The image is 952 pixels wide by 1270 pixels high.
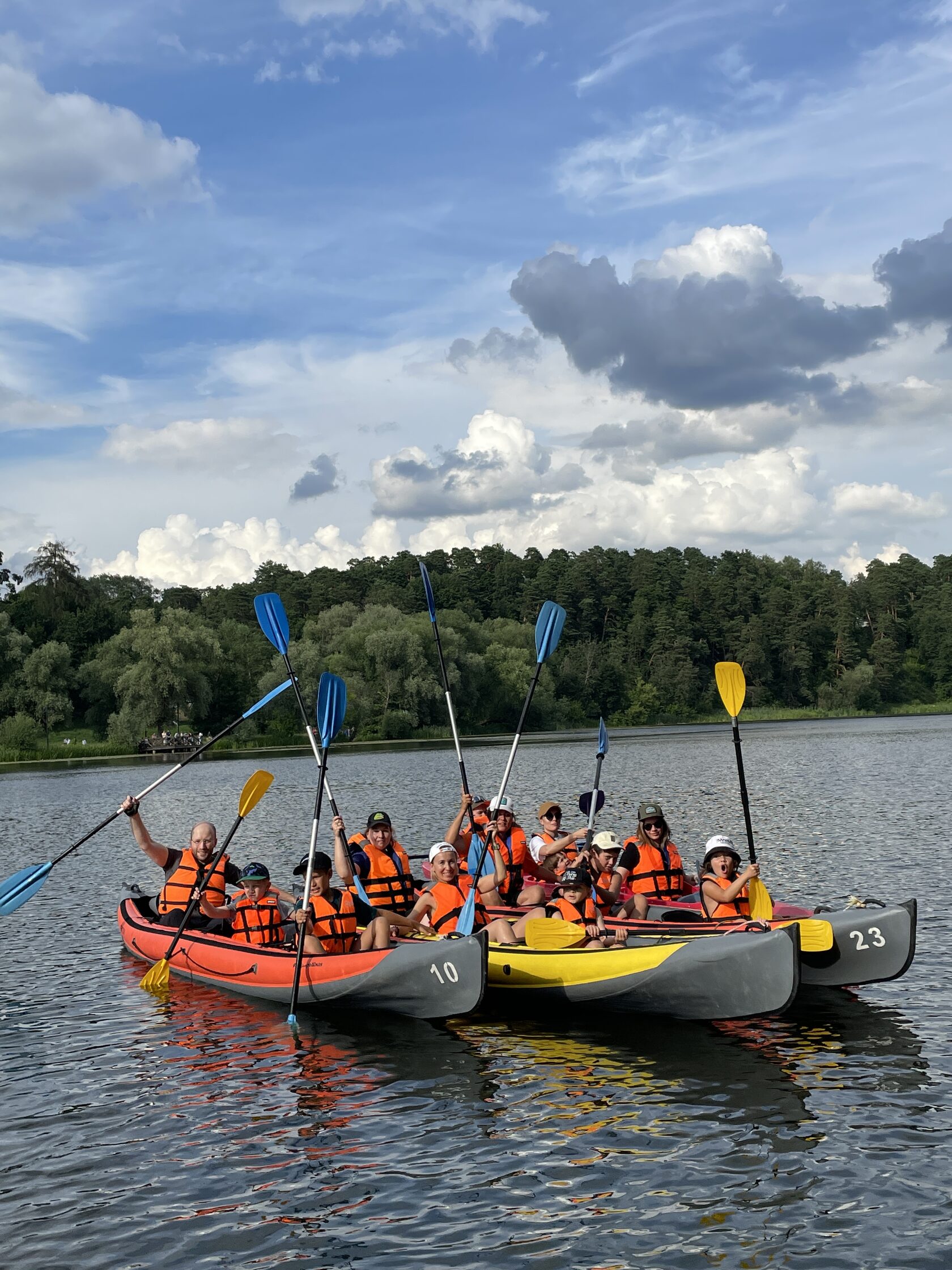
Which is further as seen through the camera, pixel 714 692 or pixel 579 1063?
pixel 714 692

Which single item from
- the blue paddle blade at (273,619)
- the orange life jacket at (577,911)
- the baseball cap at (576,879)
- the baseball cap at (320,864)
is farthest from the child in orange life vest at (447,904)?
the blue paddle blade at (273,619)

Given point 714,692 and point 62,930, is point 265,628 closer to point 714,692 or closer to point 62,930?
point 62,930

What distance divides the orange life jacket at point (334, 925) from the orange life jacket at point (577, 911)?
1.71m

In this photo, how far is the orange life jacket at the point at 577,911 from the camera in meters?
9.34

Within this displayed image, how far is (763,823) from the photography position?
2159 cm

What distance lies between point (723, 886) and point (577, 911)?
119 cm

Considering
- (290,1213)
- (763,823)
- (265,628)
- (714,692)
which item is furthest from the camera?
(714,692)

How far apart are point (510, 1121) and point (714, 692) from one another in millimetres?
83553

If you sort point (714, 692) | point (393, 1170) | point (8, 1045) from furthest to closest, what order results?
point (714, 692), point (8, 1045), point (393, 1170)

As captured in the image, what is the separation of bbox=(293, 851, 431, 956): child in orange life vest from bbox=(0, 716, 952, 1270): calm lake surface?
0.60 meters

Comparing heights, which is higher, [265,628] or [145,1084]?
[265,628]

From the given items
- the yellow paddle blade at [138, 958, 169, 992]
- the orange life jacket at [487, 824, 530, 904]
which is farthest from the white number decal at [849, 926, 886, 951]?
the yellow paddle blade at [138, 958, 169, 992]

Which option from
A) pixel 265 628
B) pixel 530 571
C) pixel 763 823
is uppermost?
pixel 530 571

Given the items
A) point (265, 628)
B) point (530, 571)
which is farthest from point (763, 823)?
point (530, 571)
